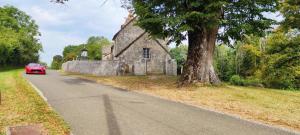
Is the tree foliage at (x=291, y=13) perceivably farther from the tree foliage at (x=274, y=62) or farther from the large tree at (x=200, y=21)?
the large tree at (x=200, y=21)

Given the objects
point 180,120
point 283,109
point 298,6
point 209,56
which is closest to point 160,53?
point 298,6

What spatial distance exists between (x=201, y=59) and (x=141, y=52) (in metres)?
19.3

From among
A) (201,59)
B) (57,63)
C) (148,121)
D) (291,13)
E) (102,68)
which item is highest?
(291,13)

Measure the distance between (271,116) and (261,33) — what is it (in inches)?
421

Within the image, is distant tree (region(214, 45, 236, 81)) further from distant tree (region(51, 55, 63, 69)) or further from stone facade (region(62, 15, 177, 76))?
distant tree (region(51, 55, 63, 69))

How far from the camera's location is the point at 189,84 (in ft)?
58.3

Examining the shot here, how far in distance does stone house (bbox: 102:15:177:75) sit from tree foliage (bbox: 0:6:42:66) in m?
20.4

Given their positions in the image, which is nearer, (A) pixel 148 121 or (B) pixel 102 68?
(A) pixel 148 121

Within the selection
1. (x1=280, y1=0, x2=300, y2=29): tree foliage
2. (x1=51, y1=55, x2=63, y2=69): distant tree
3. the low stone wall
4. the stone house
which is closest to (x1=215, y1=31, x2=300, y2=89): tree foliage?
(x1=280, y1=0, x2=300, y2=29): tree foliage

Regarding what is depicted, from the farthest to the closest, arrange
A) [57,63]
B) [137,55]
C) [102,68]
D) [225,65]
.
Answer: [57,63], [225,65], [137,55], [102,68]

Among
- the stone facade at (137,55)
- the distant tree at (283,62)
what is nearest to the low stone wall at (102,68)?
the stone facade at (137,55)

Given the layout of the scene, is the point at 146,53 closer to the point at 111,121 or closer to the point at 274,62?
the point at 274,62

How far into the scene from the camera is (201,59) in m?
18.2

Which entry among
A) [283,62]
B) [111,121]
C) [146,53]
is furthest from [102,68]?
[111,121]
